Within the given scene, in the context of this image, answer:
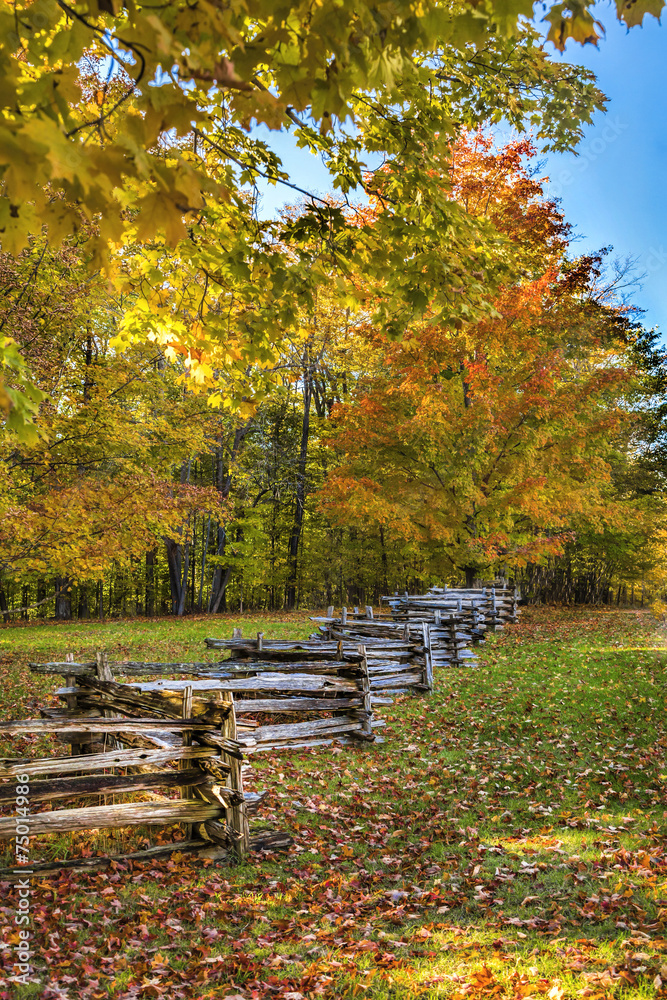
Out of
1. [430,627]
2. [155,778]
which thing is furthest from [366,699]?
[430,627]

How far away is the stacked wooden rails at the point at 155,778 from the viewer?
16.4ft

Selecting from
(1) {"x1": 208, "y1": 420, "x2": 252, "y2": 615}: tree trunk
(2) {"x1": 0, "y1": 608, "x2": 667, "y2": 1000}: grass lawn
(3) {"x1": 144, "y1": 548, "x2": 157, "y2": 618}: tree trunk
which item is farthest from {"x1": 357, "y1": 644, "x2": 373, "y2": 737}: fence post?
(3) {"x1": 144, "y1": 548, "x2": 157, "y2": 618}: tree trunk

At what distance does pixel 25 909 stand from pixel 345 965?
2235 mm

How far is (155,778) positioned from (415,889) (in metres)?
2.48

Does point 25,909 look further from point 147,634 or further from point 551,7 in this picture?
point 147,634

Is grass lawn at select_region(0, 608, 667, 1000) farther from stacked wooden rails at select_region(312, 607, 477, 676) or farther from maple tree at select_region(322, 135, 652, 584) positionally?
maple tree at select_region(322, 135, 652, 584)

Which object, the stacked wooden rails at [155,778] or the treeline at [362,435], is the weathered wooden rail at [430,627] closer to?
the treeline at [362,435]

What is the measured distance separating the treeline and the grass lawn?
11.6ft

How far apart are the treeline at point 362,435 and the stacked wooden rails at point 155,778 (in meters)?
3.10

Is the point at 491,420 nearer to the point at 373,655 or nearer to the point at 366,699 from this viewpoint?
the point at 373,655

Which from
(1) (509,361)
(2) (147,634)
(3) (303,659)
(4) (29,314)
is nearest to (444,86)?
(4) (29,314)

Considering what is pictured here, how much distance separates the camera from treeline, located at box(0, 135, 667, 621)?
10.1 metres

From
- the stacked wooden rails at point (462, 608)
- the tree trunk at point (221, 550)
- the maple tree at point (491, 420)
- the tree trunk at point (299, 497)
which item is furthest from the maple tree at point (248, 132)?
the tree trunk at point (299, 497)

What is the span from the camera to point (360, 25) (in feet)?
10.8
